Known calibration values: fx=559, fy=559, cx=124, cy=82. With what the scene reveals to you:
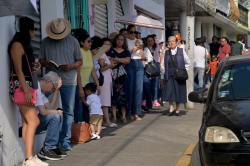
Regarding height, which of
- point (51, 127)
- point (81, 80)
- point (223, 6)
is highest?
point (223, 6)

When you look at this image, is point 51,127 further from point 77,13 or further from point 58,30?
point 77,13

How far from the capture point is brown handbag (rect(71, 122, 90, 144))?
9156 mm

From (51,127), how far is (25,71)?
99cm

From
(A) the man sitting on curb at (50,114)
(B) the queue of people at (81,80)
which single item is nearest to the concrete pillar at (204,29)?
(B) the queue of people at (81,80)

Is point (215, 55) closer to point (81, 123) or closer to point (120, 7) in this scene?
point (120, 7)

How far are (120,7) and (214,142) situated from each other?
1122 cm

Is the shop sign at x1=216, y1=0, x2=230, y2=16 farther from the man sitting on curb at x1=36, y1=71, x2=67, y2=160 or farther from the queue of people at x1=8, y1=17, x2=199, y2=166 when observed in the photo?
the man sitting on curb at x1=36, y1=71, x2=67, y2=160

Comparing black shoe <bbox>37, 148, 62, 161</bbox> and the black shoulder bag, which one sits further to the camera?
the black shoulder bag

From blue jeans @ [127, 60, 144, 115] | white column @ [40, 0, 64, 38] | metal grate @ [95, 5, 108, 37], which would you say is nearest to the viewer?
white column @ [40, 0, 64, 38]

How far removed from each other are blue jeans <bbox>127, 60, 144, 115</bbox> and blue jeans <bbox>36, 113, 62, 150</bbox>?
4.14 m

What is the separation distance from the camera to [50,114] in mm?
7656

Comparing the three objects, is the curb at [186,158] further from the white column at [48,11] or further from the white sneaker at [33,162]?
the white column at [48,11]

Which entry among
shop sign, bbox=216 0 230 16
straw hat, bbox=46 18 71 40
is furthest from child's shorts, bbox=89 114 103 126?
shop sign, bbox=216 0 230 16

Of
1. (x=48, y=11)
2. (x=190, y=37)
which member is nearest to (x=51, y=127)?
(x=48, y=11)
